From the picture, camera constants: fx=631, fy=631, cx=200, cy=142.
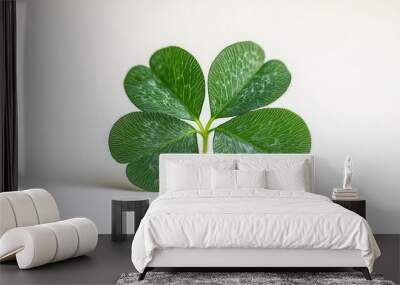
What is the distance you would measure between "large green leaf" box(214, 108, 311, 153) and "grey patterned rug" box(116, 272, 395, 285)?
2.36 meters

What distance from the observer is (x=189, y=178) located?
644cm

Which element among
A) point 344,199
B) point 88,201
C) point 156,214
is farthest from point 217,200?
point 88,201

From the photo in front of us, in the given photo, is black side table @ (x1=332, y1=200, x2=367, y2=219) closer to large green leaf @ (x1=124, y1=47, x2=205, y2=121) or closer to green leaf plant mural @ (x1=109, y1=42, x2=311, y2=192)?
green leaf plant mural @ (x1=109, y1=42, x2=311, y2=192)

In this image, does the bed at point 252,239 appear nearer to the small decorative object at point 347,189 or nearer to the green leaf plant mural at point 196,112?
the small decorative object at point 347,189

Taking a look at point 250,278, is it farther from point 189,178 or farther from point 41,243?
point 189,178

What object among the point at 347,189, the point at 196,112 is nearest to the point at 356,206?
the point at 347,189

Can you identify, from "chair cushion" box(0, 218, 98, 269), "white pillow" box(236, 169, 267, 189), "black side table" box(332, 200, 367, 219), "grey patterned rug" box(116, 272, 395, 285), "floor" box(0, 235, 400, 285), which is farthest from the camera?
"black side table" box(332, 200, 367, 219)

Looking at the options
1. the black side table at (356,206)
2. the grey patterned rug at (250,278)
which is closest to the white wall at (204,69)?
the black side table at (356,206)

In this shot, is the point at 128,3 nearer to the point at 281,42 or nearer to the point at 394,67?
the point at 281,42

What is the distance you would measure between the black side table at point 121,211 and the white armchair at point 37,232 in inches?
32.7

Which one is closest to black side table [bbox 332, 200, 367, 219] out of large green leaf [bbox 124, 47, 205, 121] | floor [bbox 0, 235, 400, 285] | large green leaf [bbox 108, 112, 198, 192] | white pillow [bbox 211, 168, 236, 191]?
floor [bbox 0, 235, 400, 285]

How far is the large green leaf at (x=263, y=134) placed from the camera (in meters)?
7.06

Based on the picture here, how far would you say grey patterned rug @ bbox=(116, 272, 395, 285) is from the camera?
4.61 meters

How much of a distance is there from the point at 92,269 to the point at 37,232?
1.76ft
